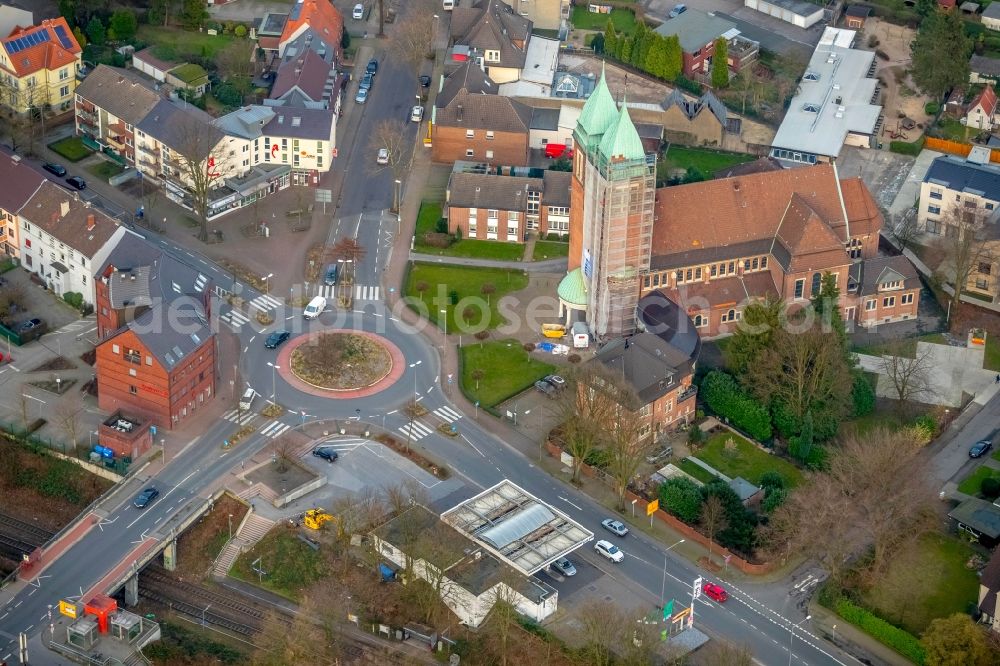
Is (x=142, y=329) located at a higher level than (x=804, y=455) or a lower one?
higher

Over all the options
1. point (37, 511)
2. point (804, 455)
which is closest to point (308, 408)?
point (37, 511)

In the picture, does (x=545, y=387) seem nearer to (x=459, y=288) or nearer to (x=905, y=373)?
(x=459, y=288)

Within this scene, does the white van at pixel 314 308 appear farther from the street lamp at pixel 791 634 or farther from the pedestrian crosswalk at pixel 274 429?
the street lamp at pixel 791 634

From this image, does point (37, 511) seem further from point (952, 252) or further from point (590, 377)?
point (952, 252)

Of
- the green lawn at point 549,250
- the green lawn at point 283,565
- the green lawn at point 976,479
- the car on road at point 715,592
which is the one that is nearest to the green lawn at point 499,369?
the green lawn at point 549,250

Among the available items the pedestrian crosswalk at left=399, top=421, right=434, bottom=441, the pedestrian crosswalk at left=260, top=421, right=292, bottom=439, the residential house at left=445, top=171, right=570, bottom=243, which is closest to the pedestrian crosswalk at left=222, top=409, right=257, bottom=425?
the pedestrian crosswalk at left=260, top=421, right=292, bottom=439
